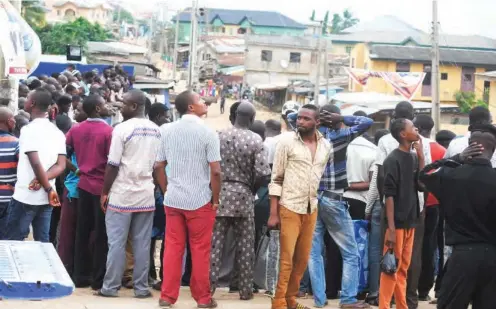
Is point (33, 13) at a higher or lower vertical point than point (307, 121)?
higher

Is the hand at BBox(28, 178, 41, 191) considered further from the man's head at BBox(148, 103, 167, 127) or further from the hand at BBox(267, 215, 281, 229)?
the hand at BBox(267, 215, 281, 229)

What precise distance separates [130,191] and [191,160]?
2.34 feet

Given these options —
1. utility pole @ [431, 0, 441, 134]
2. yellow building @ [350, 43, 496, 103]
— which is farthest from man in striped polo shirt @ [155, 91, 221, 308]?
yellow building @ [350, 43, 496, 103]

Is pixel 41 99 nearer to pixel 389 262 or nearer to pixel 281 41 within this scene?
pixel 389 262

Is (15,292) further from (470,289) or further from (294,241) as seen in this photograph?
(294,241)

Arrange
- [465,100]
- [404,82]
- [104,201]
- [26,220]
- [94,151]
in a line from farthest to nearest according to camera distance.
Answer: [465,100] < [404,82] < [94,151] < [26,220] < [104,201]

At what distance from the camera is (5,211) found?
912 cm

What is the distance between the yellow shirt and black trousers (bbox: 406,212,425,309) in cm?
113

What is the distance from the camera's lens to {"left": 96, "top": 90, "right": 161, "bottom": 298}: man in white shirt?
880cm

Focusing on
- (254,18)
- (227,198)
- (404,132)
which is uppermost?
(254,18)

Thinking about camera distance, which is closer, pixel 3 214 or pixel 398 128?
pixel 398 128

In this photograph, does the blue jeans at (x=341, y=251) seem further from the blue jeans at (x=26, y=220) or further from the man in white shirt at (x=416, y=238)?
the blue jeans at (x=26, y=220)

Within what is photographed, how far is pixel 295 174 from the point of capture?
27.9 ft

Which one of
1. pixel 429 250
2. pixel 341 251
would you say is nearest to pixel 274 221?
pixel 341 251
